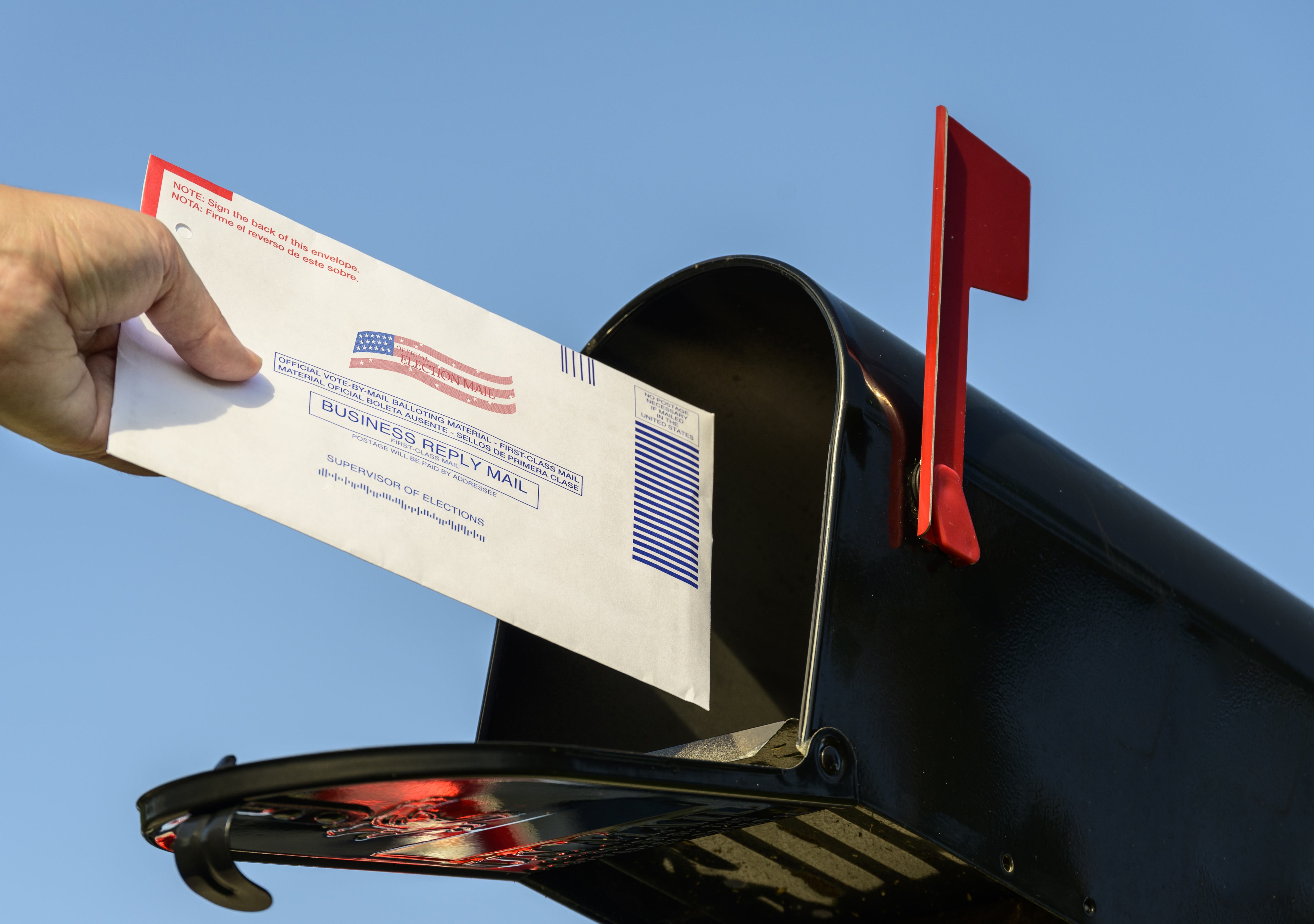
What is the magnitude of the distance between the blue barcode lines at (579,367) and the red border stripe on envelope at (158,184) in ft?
1.15

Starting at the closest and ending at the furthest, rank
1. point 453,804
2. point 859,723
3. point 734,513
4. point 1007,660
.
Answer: point 453,804
point 859,723
point 1007,660
point 734,513

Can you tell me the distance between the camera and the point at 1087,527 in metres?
1.44

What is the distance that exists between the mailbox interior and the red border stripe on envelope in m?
0.47

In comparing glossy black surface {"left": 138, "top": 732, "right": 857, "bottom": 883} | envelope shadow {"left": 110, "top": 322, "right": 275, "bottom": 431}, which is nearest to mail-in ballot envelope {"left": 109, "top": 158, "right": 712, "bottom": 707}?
envelope shadow {"left": 110, "top": 322, "right": 275, "bottom": 431}

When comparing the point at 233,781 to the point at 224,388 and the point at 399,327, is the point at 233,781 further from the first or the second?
the point at 399,327

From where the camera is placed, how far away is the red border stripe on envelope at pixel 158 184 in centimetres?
110

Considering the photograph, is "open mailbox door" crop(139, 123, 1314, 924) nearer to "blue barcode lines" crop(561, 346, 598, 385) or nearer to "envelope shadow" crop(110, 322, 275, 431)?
"blue barcode lines" crop(561, 346, 598, 385)

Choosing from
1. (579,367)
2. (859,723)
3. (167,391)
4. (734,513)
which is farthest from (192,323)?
(734,513)

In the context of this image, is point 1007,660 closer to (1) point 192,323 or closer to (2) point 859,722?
(2) point 859,722

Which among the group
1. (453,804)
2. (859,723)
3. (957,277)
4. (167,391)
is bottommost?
(453,804)

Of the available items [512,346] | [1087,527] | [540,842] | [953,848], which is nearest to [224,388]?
[512,346]

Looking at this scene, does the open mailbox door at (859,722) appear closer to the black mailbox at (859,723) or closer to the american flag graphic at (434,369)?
the black mailbox at (859,723)

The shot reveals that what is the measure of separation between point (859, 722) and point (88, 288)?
0.72 metres

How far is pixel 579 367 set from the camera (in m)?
Result: 1.35
